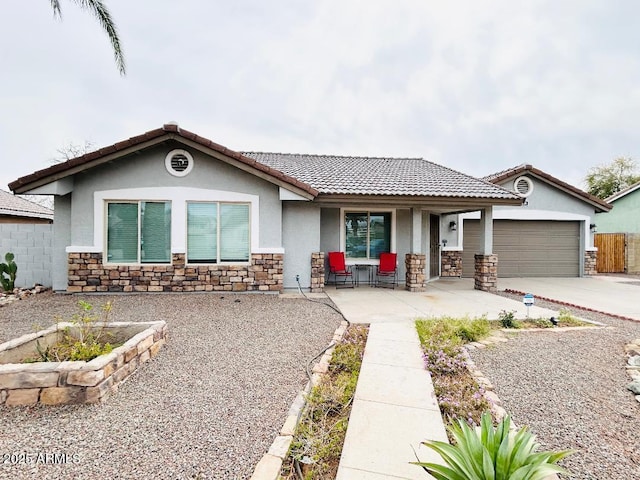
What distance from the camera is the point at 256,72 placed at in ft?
45.9

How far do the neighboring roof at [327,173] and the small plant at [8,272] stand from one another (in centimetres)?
230

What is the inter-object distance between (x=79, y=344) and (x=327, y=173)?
844 cm

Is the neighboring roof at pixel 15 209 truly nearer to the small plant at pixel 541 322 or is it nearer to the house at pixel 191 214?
the house at pixel 191 214

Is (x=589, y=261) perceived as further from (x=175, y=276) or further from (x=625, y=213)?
(x=175, y=276)

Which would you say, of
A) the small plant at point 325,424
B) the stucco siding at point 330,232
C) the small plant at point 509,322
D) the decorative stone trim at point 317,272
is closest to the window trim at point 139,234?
the decorative stone trim at point 317,272

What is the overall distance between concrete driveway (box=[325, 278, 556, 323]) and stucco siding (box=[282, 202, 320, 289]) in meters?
1.03

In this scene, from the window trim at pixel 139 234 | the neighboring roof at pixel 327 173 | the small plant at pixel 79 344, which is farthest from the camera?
the window trim at pixel 139 234

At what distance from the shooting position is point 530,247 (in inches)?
523

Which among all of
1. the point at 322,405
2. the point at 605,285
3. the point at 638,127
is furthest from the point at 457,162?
the point at 322,405

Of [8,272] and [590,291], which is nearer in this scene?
[8,272]

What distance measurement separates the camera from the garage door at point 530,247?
13.1 metres

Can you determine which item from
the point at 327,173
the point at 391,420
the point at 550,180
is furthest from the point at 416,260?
the point at 550,180

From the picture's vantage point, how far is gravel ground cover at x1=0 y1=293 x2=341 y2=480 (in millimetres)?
2264

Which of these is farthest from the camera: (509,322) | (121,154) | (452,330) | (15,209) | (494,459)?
(15,209)
